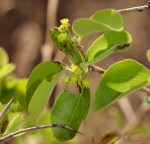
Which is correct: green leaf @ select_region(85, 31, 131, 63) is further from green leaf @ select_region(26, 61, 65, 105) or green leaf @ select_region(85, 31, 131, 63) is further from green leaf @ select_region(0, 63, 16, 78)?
green leaf @ select_region(0, 63, 16, 78)

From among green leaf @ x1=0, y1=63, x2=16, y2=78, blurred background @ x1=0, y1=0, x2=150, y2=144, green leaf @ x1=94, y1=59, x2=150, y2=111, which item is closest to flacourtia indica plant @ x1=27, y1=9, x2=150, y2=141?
green leaf @ x1=94, y1=59, x2=150, y2=111

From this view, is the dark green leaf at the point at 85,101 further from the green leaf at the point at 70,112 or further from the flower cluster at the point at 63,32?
the flower cluster at the point at 63,32

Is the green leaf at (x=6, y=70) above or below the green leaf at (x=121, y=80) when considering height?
below

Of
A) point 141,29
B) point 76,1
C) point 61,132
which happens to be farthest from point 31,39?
point 61,132

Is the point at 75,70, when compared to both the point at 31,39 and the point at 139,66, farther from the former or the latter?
the point at 31,39

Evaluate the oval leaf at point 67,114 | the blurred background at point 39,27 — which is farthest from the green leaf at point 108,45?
the blurred background at point 39,27
